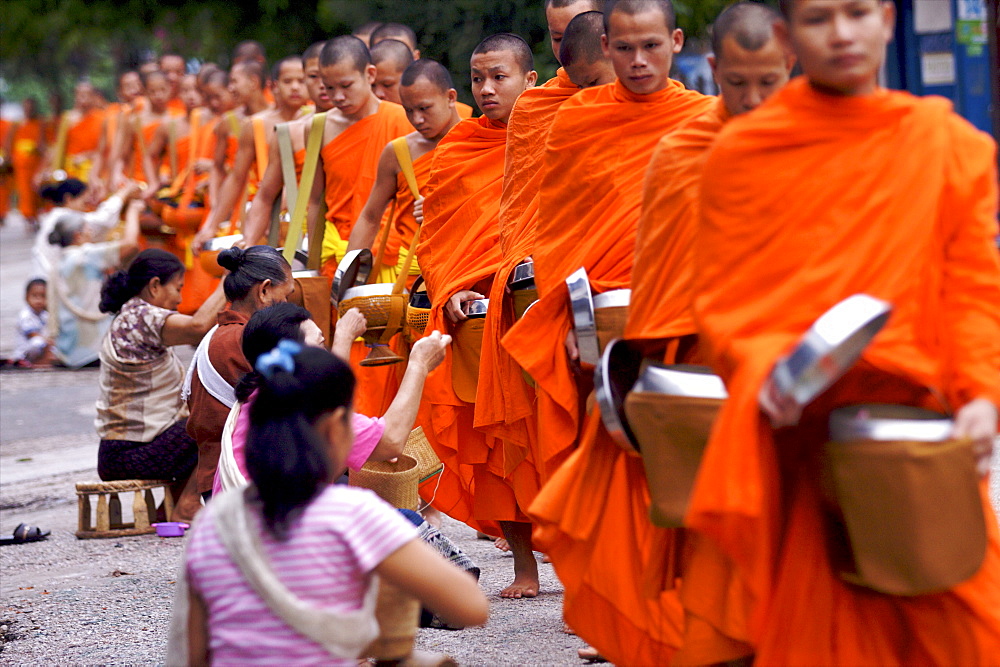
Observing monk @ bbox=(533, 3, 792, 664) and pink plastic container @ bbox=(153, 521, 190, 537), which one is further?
pink plastic container @ bbox=(153, 521, 190, 537)

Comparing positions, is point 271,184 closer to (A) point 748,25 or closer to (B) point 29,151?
(A) point 748,25

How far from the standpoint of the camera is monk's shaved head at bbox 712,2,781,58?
3385mm

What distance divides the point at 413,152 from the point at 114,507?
7.32ft

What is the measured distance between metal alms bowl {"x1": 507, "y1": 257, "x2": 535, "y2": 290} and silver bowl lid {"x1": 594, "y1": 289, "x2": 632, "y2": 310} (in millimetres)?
771

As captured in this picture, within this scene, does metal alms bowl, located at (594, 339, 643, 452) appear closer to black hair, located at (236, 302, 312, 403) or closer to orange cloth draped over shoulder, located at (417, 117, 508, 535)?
black hair, located at (236, 302, 312, 403)

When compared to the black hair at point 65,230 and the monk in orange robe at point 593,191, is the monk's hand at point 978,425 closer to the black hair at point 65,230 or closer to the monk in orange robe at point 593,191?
the monk in orange robe at point 593,191

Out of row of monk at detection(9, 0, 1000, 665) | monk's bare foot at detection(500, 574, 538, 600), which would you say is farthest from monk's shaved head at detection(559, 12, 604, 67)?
monk's bare foot at detection(500, 574, 538, 600)

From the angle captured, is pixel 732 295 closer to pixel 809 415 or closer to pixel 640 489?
pixel 809 415

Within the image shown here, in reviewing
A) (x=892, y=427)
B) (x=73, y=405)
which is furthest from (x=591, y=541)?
(x=73, y=405)

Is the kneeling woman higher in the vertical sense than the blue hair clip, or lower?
lower

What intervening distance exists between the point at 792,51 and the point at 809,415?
767 millimetres

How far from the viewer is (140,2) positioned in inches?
596

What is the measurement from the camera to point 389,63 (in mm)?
7785

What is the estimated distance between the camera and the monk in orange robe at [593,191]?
4328 millimetres
